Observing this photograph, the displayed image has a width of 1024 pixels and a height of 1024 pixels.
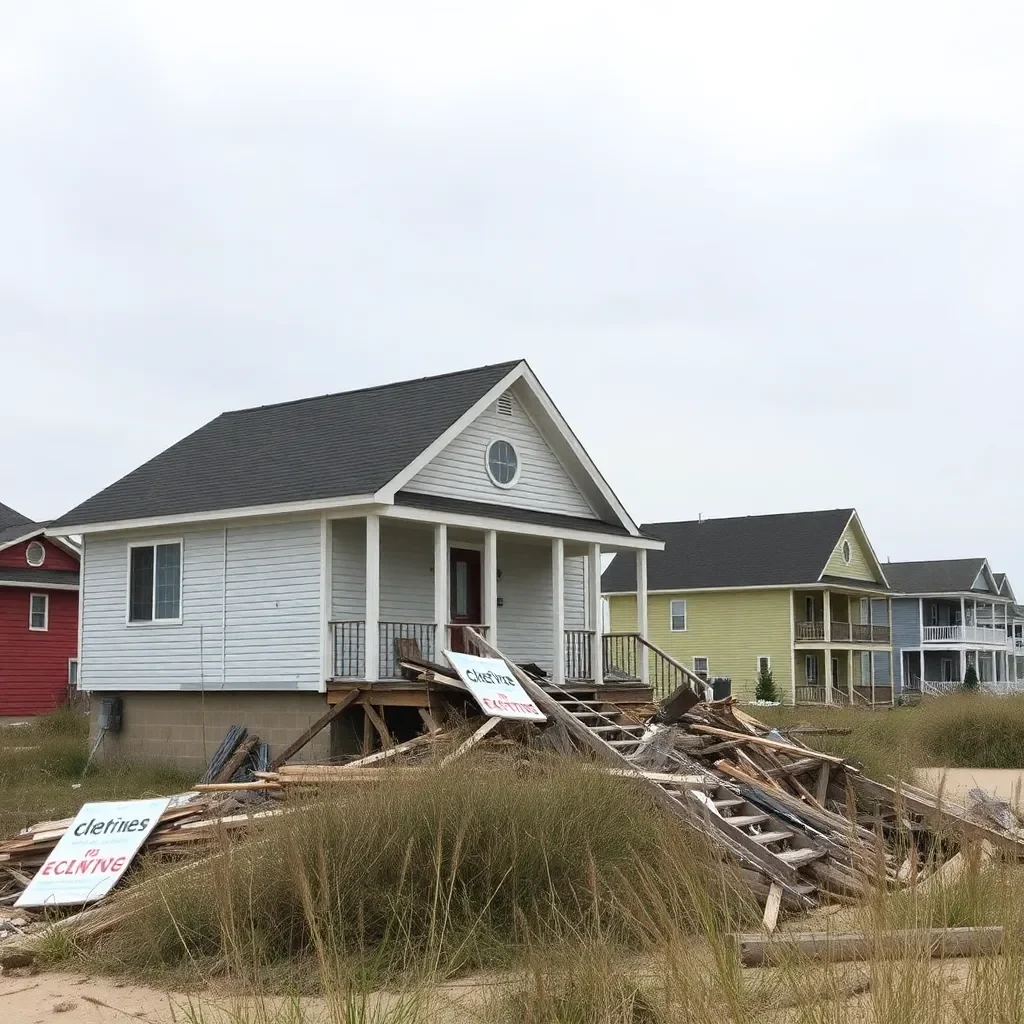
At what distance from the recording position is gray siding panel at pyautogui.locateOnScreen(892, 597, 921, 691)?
65.2 m

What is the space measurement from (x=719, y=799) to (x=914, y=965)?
29.7ft

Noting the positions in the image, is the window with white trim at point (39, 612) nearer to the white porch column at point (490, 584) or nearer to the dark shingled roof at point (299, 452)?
the dark shingled roof at point (299, 452)

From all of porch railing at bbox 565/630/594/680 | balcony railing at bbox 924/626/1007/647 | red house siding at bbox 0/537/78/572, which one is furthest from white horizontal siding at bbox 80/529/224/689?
balcony railing at bbox 924/626/1007/647

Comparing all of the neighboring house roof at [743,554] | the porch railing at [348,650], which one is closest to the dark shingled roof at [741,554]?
the neighboring house roof at [743,554]

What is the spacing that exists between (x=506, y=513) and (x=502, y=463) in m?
1.18

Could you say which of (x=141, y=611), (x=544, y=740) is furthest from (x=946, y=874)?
(x=141, y=611)

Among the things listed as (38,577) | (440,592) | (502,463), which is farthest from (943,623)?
(440,592)

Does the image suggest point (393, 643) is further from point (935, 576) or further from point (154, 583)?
point (935, 576)

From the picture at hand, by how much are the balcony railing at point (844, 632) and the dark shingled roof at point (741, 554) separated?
2.26 meters

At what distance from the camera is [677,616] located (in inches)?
2058

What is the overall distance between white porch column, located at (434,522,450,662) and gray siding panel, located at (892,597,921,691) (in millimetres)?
49675

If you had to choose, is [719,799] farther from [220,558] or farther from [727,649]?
[727,649]

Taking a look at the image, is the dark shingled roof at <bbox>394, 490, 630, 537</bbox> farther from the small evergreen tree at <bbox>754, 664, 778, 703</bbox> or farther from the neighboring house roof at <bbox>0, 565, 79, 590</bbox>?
the small evergreen tree at <bbox>754, 664, 778, 703</bbox>

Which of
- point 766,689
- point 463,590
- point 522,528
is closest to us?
point 522,528
